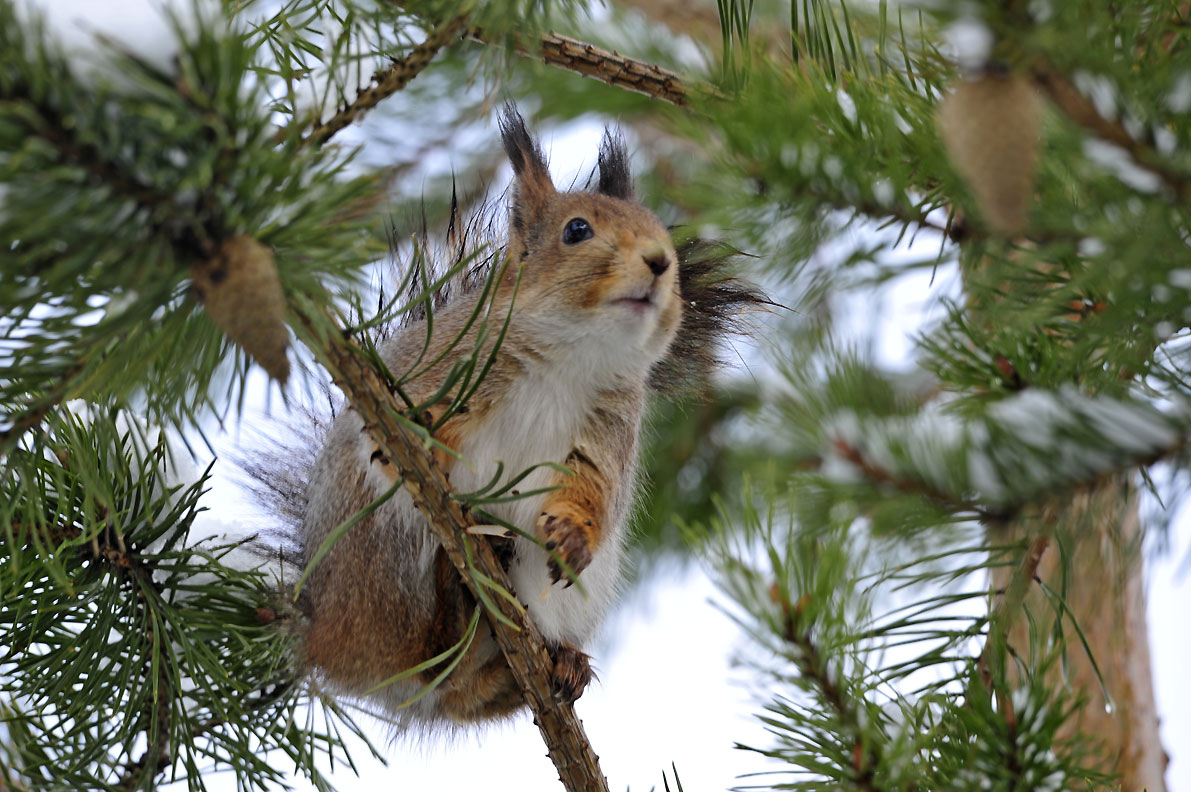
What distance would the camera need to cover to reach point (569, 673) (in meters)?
1.14

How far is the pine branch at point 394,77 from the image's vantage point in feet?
2.88

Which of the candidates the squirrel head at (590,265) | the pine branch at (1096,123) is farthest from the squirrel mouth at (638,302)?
the pine branch at (1096,123)

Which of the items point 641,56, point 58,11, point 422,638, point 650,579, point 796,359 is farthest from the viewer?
point 650,579

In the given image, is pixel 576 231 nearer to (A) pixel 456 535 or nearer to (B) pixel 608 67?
(B) pixel 608 67

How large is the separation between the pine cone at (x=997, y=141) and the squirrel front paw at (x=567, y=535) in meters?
0.67

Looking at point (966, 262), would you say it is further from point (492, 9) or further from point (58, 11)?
point (58, 11)

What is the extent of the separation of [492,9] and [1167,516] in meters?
0.64

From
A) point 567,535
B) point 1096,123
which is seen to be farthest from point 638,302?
point 1096,123

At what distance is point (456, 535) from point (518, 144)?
0.70m

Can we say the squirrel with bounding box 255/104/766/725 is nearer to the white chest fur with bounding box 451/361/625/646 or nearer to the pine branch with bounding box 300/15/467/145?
the white chest fur with bounding box 451/361/625/646

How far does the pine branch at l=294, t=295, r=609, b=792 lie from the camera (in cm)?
78

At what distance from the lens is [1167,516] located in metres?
0.73

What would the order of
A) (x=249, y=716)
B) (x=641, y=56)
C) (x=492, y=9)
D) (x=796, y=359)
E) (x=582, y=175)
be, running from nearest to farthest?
(x=492, y=9) < (x=249, y=716) < (x=796, y=359) < (x=582, y=175) < (x=641, y=56)

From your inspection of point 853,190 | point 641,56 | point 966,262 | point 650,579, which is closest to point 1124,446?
point 966,262
